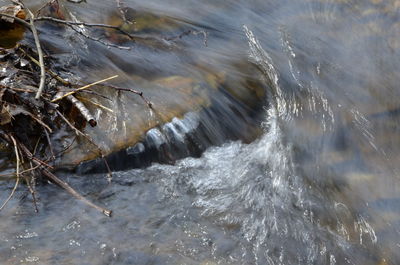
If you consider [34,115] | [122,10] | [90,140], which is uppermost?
[122,10]

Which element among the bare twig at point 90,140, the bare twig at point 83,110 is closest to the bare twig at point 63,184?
the bare twig at point 90,140

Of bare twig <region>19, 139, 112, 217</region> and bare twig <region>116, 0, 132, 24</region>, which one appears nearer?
bare twig <region>19, 139, 112, 217</region>

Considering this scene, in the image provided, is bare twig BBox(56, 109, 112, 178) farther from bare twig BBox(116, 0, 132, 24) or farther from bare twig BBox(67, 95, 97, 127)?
bare twig BBox(116, 0, 132, 24)

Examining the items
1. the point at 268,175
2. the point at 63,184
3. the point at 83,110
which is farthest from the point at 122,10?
the point at 63,184

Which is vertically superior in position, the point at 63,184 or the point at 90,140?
the point at 90,140

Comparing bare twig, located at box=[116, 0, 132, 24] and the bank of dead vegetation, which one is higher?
bare twig, located at box=[116, 0, 132, 24]

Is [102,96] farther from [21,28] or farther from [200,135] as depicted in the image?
[21,28]

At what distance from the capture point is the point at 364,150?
477 centimetres

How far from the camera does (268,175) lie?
3871 mm

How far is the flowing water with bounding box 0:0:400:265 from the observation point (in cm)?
301

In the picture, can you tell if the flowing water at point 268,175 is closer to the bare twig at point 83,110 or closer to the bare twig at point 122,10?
the bare twig at point 122,10

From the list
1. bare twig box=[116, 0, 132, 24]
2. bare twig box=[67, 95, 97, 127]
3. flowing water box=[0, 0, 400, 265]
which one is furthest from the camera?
bare twig box=[116, 0, 132, 24]

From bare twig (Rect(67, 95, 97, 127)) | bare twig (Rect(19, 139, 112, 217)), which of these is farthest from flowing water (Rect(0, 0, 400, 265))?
bare twig (Rect(67, 95, 97, 127))

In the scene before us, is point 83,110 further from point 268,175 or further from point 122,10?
point 122,10
